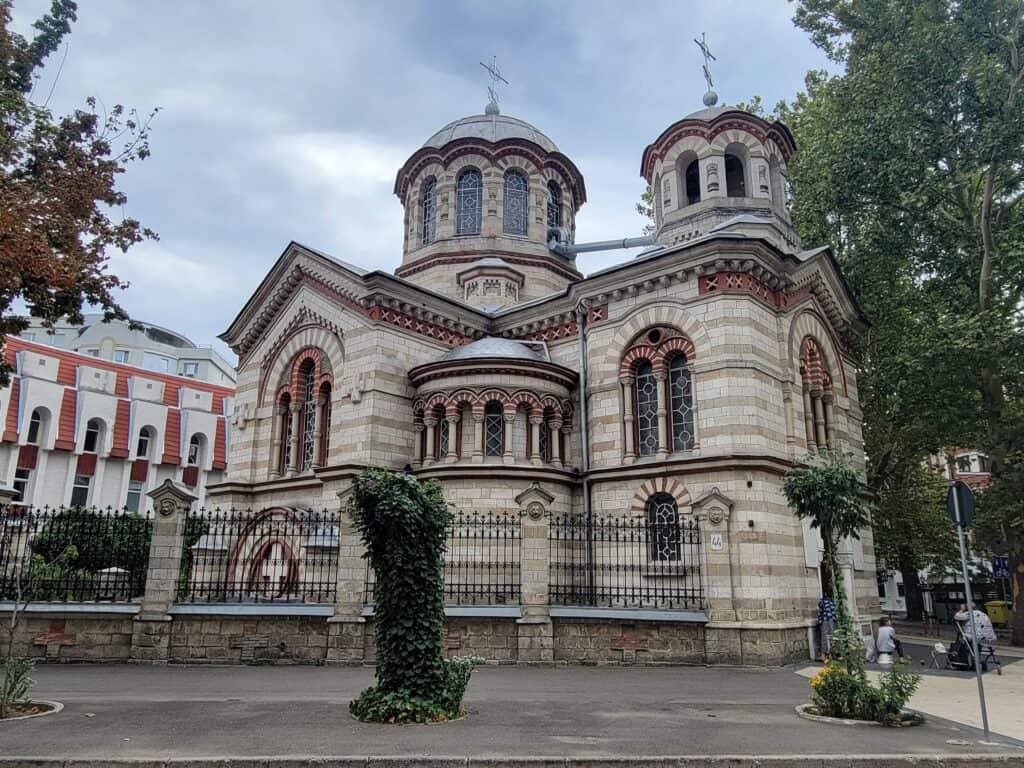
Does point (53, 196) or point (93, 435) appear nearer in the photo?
point (53, 196)

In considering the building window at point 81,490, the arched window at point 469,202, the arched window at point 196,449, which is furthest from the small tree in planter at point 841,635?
the arched window at point 196,449

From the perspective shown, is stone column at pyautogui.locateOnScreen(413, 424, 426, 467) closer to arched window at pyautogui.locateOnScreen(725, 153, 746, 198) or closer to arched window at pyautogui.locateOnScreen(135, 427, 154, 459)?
arched window at pyautogui.locateOnScreen(725, 153, 746, 198)

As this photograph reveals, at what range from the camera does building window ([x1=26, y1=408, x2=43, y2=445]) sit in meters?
35.1

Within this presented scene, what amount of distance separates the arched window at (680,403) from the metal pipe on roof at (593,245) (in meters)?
9.57

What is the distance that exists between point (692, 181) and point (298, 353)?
1211 cm

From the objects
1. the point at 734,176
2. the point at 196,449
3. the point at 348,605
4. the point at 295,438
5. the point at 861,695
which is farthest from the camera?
the point at 196,449

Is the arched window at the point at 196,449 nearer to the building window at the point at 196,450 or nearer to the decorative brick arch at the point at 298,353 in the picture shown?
the building window at the point at 196,450

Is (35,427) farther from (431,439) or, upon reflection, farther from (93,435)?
(431,439)

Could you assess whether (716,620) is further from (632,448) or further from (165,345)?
(165,345)

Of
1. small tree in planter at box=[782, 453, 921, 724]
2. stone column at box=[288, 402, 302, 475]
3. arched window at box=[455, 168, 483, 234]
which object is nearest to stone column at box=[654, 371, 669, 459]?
small tree in planter at box=[782, 453, 921, 724]

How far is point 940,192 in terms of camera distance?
19203mm

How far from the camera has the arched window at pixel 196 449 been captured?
4197cm

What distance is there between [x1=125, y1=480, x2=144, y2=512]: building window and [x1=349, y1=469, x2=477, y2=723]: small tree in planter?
115ft

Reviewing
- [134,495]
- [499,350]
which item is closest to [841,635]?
[499,350]
